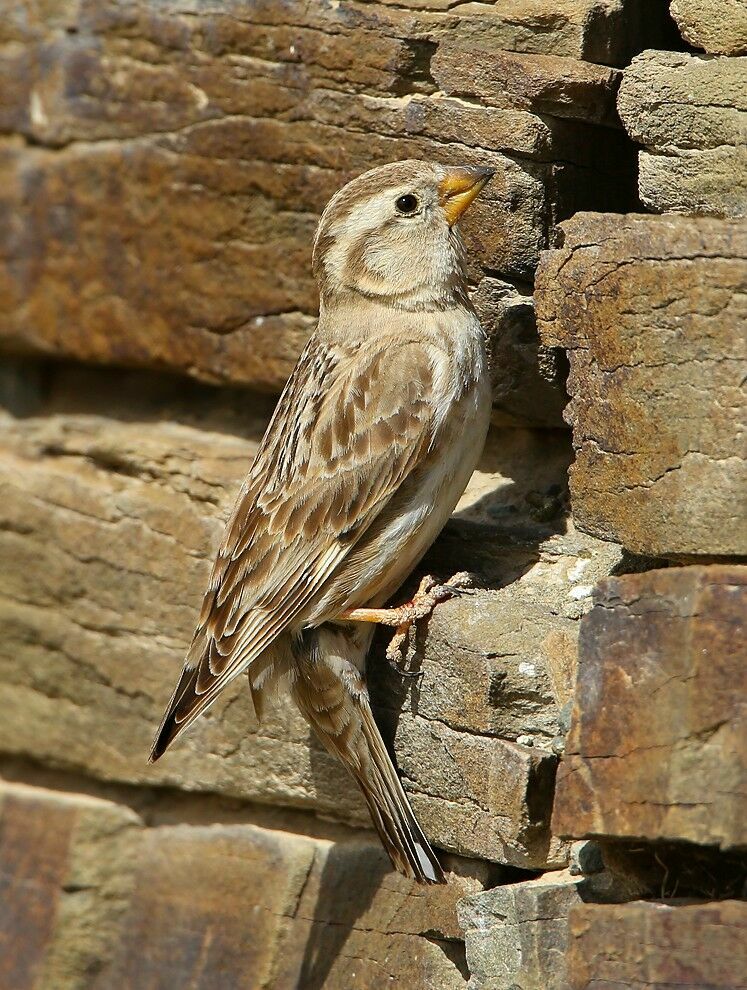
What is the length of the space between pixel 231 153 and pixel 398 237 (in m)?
0.45

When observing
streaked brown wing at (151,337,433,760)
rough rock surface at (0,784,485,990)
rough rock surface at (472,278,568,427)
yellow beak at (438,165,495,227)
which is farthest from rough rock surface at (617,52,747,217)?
rough rock surface at (0,784,485,990)

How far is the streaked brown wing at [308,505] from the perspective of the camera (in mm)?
3223

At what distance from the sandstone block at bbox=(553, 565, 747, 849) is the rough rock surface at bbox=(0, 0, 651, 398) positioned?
0.97m

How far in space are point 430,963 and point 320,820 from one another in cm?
52

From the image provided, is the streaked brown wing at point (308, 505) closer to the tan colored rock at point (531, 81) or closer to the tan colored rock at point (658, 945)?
the tan colored rock at point (531, 81)

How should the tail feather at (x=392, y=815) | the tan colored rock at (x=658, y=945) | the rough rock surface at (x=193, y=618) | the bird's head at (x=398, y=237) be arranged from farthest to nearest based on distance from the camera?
the bird's head at (x=398, y=237)
the tail feather at (x=392, y=815)
the rough rock surface at (x=193, y=618)
the tan colored rock at (x=658, y=945)

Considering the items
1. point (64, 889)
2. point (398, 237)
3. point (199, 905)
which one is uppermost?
point (398, 237)

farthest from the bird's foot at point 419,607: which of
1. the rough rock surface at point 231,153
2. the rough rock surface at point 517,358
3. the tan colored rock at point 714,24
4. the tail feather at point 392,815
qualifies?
the tan colored rock at point 714,24

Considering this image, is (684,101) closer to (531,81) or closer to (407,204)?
(531,81)

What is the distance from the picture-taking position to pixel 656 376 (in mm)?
2689

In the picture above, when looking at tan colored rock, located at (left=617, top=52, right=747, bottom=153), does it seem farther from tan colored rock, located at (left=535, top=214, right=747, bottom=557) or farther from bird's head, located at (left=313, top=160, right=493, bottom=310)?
bird's head, located at (left=313, top=160, right=493, bottom=310)

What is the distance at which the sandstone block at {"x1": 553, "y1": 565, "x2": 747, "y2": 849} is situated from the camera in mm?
2488

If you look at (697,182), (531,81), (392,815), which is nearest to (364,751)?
(392,815)

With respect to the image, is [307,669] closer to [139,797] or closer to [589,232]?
[139,797]
